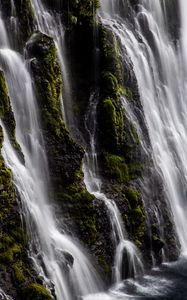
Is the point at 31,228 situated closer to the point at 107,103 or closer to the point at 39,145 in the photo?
the point at 39,145

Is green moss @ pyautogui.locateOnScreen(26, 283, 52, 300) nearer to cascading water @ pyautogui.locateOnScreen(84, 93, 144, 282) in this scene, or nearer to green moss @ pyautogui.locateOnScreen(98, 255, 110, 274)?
green moss @ pyautogui.locateOnScreen(98, 255, 110, 274)

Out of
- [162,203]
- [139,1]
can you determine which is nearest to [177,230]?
[162,203]

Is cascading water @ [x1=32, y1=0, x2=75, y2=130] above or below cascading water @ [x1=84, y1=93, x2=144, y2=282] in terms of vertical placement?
above

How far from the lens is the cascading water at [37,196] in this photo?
1677cm

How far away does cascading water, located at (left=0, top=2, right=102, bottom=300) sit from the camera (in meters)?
16.8

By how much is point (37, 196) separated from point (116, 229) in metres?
3.68

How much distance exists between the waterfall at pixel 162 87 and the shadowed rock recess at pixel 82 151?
5.59 ft

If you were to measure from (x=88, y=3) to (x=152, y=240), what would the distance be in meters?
11.1

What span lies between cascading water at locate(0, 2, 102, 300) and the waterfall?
24.5 ft

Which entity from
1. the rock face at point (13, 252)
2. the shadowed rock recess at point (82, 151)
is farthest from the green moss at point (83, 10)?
the rock face at point (13, 252)

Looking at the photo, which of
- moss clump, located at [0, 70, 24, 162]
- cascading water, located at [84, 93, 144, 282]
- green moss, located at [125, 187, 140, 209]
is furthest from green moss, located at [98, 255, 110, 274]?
moss clump, located at [0, 70, 24, 162]

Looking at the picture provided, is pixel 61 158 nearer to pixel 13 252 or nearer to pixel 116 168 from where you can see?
pixel 116 168

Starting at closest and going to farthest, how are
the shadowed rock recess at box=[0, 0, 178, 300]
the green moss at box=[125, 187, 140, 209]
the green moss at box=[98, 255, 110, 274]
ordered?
the shadowed rock recess at box=[0, 0, 178, 300] < the green moss at box=[98, 255, 110, 274] < the green moss at box=[125, 187, 140, 209]

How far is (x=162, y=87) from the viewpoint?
32750 millimetres
